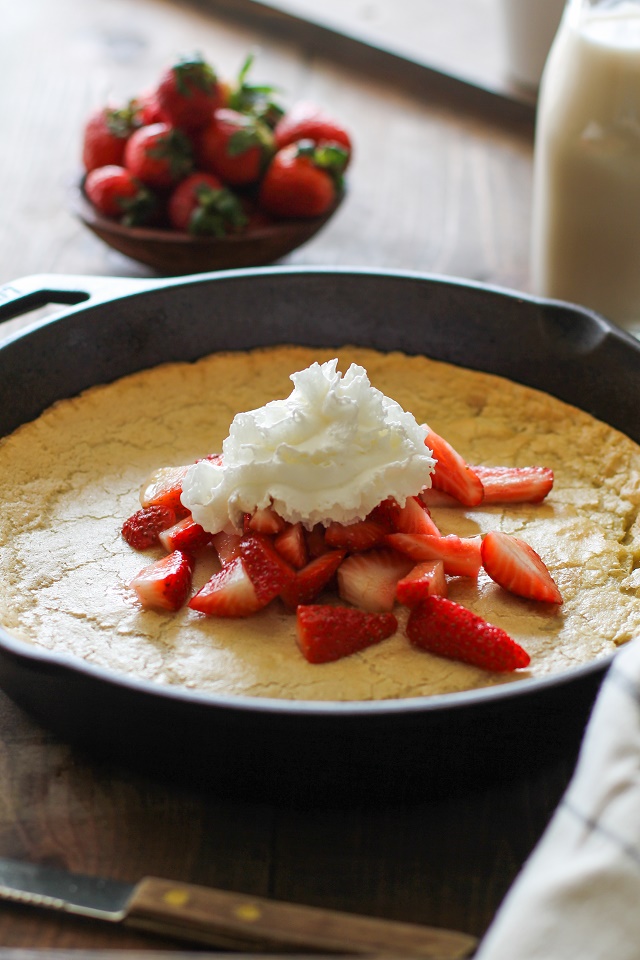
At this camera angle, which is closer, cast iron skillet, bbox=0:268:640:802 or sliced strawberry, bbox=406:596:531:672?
cast iron skillet, bbox=0:268:640:802

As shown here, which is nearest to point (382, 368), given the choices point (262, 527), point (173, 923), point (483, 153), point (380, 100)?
point (262, 527)

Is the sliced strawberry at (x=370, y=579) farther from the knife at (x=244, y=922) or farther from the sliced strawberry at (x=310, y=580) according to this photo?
the knife at (x=244, y=922)

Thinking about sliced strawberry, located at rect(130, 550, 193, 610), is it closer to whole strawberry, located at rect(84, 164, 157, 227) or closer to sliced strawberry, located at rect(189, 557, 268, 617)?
sliced strawberry, located at rect(189, 557, 268, 617)

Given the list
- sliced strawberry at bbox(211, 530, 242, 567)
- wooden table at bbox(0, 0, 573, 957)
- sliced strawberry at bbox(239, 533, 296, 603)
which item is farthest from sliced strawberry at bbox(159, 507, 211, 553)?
wooden table at bbox(0, 0, 573, 957)

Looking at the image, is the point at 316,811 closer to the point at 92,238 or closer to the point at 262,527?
the point at 262,527

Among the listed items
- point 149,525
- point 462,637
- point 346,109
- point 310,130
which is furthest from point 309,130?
point 462,637
